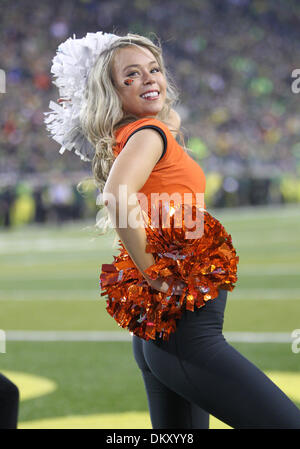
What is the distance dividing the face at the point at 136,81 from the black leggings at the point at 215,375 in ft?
1.86

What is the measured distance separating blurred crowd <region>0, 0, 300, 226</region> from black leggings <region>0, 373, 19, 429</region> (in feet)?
62.0

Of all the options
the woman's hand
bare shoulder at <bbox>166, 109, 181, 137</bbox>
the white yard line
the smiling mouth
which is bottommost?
the white yard line

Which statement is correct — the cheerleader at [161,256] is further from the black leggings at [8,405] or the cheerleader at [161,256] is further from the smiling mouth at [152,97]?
the black leggings at [8,405]

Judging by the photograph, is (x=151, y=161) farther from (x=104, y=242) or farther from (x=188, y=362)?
(x=104, y=242)

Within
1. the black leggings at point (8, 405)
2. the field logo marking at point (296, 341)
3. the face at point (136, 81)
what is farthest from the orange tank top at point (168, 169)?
the field logo marking at point (296, 341)

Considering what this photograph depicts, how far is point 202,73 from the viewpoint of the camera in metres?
28.3

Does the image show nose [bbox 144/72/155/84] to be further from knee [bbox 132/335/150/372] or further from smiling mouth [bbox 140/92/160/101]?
knee [bbox 132/335/150/372]

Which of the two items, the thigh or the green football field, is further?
the green football field

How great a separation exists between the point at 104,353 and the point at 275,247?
7949 millimetres

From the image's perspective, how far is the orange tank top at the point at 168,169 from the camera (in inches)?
81.5

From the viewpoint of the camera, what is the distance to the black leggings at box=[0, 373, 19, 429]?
2223 millimetres

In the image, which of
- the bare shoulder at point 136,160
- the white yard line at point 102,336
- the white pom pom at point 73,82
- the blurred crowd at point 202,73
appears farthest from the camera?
the blurred crowd at point 202,73

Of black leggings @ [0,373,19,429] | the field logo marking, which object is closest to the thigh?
black leggings @ [0,373,19,429]

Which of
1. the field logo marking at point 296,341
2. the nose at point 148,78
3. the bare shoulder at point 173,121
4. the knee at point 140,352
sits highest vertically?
the nose at point 148,78
